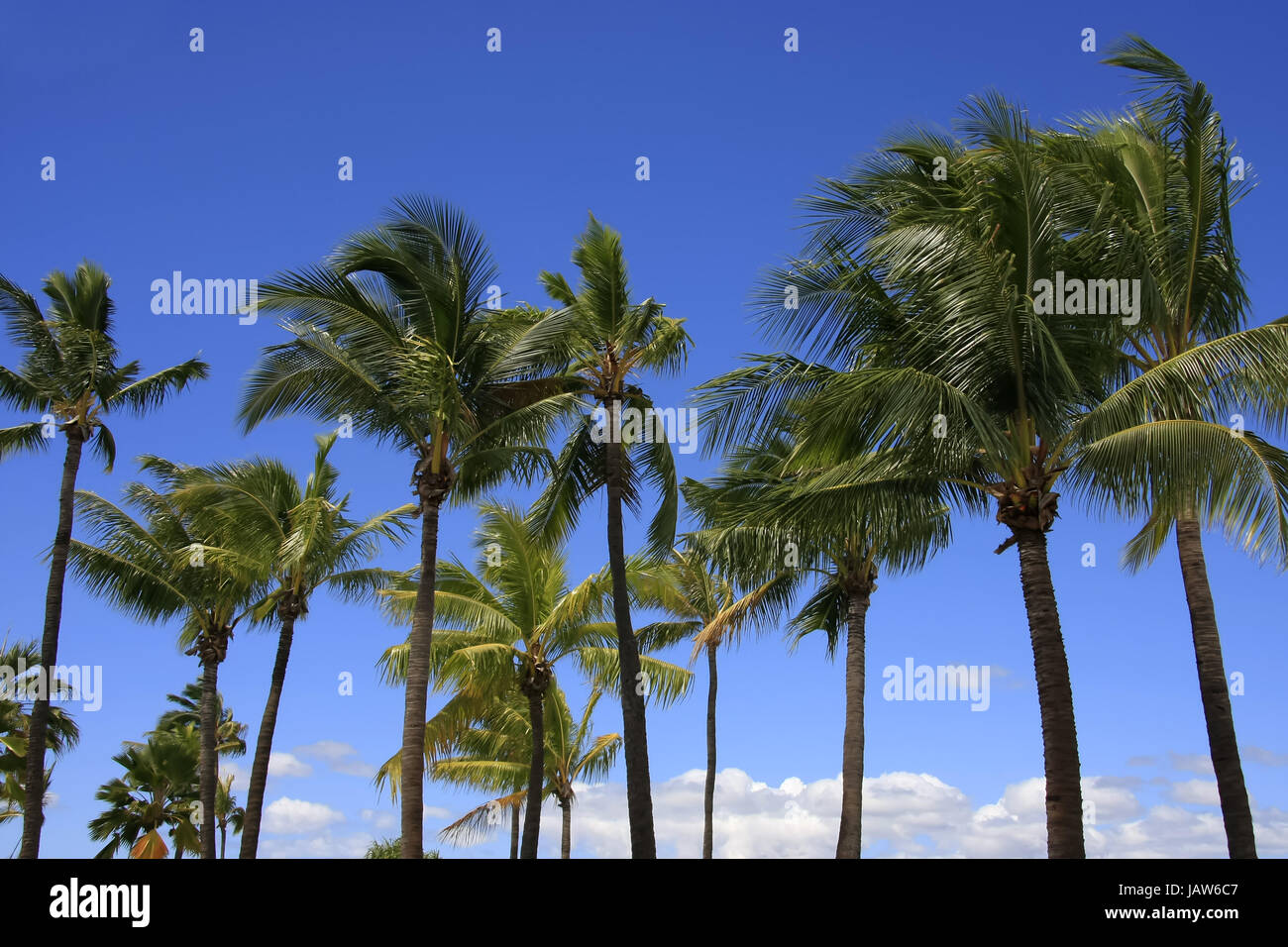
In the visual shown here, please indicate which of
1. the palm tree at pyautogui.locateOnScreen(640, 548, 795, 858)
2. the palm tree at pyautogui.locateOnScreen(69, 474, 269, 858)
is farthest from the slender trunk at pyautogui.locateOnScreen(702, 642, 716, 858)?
the palm tree at pyautogui.locateOnScreen(69, 474, 269, 858)

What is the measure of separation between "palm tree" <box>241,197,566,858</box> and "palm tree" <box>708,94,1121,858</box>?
5389 mm

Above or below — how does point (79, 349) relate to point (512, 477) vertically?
above

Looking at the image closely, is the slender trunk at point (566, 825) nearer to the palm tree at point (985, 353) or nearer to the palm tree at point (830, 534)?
the palm tree at point (830, 534)

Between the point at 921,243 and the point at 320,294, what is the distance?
375 inches

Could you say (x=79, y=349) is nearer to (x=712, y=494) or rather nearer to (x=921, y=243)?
(x=712, y=494)

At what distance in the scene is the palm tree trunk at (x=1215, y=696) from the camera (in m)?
12.8

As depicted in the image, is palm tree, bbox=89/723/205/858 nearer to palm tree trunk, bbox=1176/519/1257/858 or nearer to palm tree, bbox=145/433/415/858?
palm tree, bbox=145/433/415/858

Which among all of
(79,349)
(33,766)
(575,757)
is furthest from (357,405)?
(575,757)

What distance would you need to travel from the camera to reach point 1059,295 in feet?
43.0

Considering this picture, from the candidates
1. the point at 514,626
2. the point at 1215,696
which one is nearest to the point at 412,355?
the point at 514,626

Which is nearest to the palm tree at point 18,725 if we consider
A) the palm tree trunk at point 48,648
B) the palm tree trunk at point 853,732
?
the palm tree trunk at point 48,648

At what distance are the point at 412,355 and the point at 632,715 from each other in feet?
22.0
